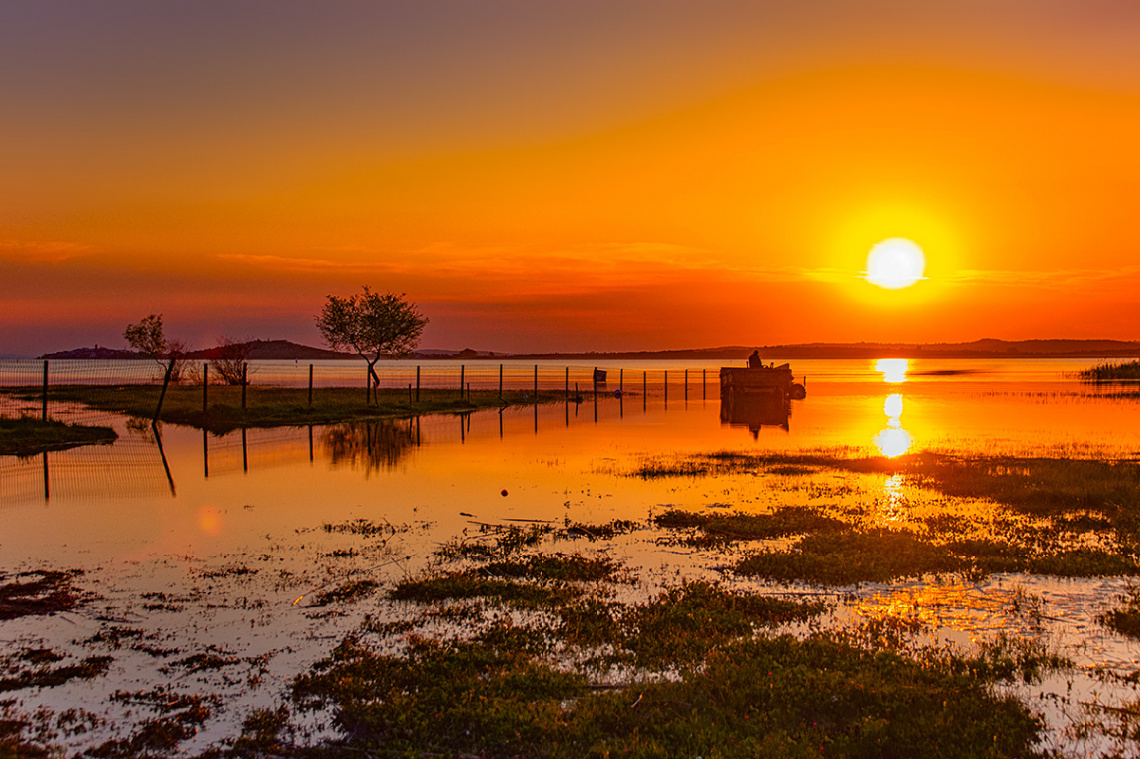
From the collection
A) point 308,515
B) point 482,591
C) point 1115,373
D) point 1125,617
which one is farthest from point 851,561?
point 1115,373

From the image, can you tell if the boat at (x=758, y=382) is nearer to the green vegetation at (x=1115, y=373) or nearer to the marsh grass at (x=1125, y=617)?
the marsh grass at (x=1125, y=617)

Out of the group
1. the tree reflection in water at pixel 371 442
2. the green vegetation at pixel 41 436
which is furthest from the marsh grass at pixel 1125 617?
the green vegetation at pixel 41 436

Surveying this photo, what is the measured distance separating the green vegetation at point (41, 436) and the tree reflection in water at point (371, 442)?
876cm

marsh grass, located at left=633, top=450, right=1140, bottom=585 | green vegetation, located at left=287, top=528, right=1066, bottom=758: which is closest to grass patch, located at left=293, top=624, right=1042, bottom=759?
green vegetation, located at left=287, top=528, right=1066, bottom=758

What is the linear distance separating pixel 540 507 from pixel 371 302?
4612cm

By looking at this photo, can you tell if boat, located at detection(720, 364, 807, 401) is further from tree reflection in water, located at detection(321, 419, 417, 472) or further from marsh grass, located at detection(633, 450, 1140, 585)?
marsh grass, located at detection(633, 450, 1140, 585)

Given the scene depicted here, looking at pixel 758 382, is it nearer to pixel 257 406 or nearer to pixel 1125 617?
pixel 257 406

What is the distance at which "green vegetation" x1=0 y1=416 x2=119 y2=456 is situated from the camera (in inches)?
1072

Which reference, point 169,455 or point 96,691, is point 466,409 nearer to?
point 169,455

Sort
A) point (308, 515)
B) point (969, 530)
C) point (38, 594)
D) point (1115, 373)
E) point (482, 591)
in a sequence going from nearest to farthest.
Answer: point (38, 594) < point (482, 591) < point (969, 530) < point (308, 515) < point (1115, 373)

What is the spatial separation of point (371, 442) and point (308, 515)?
15.5m

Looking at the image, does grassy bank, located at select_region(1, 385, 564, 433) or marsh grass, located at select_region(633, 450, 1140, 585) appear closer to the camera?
marsh grass, located at select_region(633, 450, 1140, 585)

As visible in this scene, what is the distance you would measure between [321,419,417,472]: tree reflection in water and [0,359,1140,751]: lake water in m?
0.17

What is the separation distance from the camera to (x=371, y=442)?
3253cm
